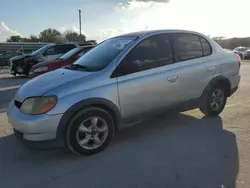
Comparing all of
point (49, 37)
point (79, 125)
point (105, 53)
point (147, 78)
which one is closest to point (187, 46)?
point (147, 78)

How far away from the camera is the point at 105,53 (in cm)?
475

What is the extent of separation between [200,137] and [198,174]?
1293mm

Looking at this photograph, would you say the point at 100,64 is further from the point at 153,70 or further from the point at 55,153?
the point at 55,153

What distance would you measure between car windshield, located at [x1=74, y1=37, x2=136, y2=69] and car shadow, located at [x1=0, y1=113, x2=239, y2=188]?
126 cm

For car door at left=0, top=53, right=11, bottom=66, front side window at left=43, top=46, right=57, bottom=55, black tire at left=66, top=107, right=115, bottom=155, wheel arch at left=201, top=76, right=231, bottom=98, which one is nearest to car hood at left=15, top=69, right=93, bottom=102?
black tire at left=66, top=107, right=115, bottom=155

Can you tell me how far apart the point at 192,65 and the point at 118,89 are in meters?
1.59

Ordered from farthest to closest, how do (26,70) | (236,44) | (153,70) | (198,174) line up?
(236,44) < (26,70) < (153,70) < (198,174)

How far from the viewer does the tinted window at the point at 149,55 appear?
14.5ft

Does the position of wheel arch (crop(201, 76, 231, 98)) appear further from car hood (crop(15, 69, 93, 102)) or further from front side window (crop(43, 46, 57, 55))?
front side window (crop(43, 46, 57, 55))

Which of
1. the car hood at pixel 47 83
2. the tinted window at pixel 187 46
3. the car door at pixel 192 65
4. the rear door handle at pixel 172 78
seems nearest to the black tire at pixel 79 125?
the car hood at pixel 47 83

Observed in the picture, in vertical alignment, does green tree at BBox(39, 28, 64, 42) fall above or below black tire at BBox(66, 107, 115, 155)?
above

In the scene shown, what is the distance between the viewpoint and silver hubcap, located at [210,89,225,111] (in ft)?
18.4

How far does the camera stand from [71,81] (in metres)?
4.06

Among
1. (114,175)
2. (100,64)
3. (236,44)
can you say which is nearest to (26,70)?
(100,64)
